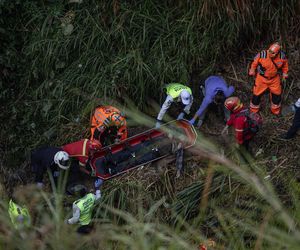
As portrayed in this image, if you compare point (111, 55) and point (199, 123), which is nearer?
point (199, 123)

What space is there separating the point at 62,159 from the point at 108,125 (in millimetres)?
859

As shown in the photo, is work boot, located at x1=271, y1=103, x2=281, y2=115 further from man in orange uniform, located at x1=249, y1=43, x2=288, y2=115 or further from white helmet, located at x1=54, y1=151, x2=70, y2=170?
white helmet, located at x1=54, y1=151, x2=70, y2=170

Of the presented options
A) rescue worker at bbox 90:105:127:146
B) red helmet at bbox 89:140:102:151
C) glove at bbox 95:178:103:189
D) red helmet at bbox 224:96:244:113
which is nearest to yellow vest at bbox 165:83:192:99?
red helmet at bbox 224:96:244:113

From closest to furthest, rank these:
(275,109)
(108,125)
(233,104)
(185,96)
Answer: (233,104) → (185,96) → (108,125) → (275,109)

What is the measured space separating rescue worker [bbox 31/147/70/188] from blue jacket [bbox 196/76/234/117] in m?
2.07

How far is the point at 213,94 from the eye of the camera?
7176 millimetres

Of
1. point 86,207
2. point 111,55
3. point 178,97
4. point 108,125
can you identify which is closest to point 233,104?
point 178,97

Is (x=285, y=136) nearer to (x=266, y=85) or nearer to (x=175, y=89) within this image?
(x=266, y=85)

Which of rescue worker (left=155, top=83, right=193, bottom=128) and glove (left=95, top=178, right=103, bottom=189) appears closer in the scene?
rescue worker (left=155, top=83, right=193, bottom=128)

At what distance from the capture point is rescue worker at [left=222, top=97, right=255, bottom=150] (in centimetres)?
643

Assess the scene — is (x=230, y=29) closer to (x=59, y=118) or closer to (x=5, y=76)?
(x=59, y=118)

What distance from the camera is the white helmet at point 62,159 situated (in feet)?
22.0

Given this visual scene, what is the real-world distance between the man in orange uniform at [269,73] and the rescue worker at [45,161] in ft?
9.43

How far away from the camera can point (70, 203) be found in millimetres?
6789
